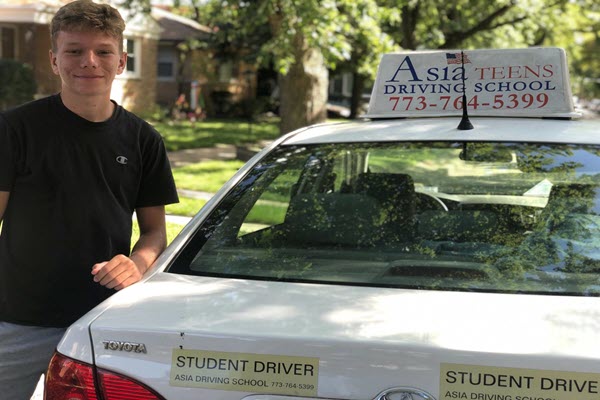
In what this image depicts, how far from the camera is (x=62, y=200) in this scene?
2482 millimetres

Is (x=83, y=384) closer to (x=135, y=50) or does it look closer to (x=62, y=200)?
(x=62, y=200)

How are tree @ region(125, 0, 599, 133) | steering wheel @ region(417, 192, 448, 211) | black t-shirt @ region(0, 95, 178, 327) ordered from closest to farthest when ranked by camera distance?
black t-shirt @ region(0, 95, 178, 327) → steering wheel @ region(417, 192, 448, 211) → tree @ region(125, 0, 599, 133)

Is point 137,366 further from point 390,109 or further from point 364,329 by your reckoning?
point 390,109

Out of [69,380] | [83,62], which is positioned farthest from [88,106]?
[69,380]

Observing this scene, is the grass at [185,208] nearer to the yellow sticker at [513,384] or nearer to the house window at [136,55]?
the yellow sticker at [513,384]

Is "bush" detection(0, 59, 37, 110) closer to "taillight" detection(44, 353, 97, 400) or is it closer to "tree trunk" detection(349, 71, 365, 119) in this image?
"tree trunk" detection(349, 71, 365, 119)

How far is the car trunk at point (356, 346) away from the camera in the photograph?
1.67 meters

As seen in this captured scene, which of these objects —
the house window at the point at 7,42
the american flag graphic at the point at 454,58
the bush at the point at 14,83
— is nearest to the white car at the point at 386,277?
the american flag graphic at the point at 454,58

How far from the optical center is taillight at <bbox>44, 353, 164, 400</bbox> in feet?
5.98

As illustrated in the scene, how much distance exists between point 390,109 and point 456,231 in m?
1.48

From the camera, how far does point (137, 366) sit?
1827mm

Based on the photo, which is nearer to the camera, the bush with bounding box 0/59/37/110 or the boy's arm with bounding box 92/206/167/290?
the boy's arm with bounding box 92/206/167/290

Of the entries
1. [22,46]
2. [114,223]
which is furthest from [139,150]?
[22,46]

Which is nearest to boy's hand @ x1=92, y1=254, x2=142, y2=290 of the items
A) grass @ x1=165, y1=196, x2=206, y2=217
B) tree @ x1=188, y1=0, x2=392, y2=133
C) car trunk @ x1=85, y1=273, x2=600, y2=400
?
car trunk @ x1=85, y1=273, x2=600, y2=400
